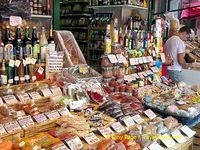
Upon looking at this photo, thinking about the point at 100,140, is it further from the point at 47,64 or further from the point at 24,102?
the point at 47,64

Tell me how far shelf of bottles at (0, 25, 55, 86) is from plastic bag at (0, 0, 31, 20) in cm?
17

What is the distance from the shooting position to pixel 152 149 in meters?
2.20

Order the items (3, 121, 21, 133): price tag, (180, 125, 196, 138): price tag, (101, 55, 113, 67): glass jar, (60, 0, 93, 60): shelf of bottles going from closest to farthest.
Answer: (3, 121, 21, 133): price tag → (180, 125, 196, 138): price tag → (101, 55, 113, 67): glass jar → (60, 0, 93, 60): shelf of bottles

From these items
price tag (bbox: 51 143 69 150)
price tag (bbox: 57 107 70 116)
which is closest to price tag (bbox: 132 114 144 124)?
price tag (bbox: 57 107 70 116)

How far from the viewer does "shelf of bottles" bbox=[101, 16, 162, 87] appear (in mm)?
3123

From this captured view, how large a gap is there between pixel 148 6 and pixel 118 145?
286cm

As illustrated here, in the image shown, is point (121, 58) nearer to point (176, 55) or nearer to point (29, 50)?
point (29, 50)

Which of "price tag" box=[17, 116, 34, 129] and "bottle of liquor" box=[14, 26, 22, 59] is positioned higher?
"bottle of liquor" box=[14, 26, 22, 59]

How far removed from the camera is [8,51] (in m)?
2.31

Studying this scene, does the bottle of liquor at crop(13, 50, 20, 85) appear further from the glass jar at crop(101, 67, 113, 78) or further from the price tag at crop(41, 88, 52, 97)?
the glass jar at crop(101, 67, 113, 78)

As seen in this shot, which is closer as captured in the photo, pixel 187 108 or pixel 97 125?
pixel 97 125

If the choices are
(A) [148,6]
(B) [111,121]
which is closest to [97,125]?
(B) [111,121]

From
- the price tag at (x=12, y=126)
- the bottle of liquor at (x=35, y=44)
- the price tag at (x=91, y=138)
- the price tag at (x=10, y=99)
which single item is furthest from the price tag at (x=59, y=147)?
the bottle of liquor at (x=35, y=44)

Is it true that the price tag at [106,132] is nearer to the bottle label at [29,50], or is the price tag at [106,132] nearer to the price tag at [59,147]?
the price tag at [59,147]
